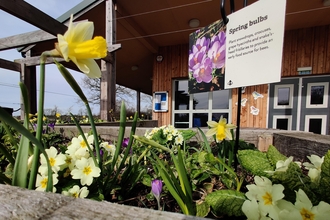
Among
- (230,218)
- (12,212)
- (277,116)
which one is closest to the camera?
(12,212)

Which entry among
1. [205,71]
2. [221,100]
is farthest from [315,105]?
[205,71]

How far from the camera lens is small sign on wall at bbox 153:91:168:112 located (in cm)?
534

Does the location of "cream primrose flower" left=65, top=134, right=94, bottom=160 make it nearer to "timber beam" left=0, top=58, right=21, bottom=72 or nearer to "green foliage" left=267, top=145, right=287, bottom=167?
"green foliage" left=267, top=145, right=287, bottom=167

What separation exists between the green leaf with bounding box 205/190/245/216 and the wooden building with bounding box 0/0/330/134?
9.78 ft

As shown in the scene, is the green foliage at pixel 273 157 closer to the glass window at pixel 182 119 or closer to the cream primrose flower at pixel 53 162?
the cream primrose flower at pixel 53 162

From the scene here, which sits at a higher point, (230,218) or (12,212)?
(12,212)

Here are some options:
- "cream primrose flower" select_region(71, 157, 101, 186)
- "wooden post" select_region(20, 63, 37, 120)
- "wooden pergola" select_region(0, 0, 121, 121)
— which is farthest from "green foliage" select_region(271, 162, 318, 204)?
"wooden post" select_region(20, 63, 37, 120)

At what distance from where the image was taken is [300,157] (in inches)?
35.5

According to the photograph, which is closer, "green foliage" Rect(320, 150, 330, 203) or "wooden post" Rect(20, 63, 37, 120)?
"green foliage" Rect(320, 150, 330, 203)

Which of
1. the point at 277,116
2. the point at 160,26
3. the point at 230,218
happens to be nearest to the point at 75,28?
the point at 230,218

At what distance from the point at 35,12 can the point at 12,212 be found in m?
2.68

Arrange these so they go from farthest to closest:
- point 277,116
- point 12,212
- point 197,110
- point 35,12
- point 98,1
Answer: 1. point 197,110
2. point 277,116
3. point 98,1
4. point 35,12
5. point 12,212

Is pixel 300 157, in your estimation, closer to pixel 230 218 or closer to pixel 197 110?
pixel 230 218

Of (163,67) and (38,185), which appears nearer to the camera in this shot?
(38,185)
